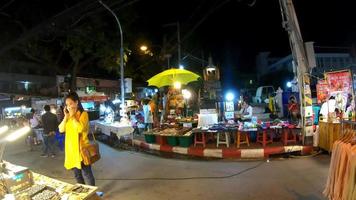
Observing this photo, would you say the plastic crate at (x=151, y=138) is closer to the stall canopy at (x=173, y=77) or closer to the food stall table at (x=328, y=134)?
the stall canopy at (x=173, y=77)

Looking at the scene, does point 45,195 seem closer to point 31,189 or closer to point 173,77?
point 31,189

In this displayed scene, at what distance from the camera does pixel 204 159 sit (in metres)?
11.1

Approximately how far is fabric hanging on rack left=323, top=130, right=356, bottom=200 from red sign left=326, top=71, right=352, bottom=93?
655cm

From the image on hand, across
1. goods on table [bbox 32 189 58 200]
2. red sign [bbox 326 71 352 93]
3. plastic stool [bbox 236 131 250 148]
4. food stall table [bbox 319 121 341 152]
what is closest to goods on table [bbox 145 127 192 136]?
plastic stool [bbox 236 131 250 148]

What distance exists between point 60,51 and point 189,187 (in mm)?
25007

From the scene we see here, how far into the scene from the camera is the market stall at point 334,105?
10.5 meters

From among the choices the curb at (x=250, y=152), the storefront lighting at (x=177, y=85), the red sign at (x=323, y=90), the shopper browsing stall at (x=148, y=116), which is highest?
the storefront lighting at (x=177, y=85)

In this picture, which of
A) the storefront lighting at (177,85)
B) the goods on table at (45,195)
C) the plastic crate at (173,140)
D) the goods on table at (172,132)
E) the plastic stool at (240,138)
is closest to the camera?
the goods on table at (45,195)

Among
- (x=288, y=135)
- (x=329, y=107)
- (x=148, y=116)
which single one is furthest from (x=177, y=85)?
(x=329, y=107)

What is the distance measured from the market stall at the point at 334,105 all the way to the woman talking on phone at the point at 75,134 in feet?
24.7

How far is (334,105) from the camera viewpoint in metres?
11.4

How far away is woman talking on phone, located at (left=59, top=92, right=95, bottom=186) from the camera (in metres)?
6.35

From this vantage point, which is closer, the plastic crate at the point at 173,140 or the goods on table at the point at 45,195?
the goods on table at the point at 45,195

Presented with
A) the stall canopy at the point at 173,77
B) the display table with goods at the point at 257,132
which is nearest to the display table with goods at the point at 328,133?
the display table with goods at the point at 257,132
